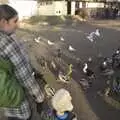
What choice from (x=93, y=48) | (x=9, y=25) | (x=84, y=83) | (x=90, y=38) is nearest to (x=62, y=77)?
(x=84, y=83)

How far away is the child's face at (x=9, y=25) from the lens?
3133 mm

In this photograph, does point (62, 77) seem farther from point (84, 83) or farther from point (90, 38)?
point (90, 38)

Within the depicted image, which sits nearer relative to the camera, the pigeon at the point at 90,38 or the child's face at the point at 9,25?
the child's face at the point at 9,25

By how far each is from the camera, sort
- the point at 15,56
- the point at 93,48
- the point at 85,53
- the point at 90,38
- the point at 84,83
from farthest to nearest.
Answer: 1. the point at 90,38
2. the point at 93,48
3. the point at 85,53
4. the point at 84,83
5. the point at 15,56

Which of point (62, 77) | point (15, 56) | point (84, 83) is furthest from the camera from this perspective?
point (62, 77)

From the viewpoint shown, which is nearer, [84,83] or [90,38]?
[84,83]

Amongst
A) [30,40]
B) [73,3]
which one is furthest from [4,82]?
[73,3]

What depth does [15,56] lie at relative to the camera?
314 cm

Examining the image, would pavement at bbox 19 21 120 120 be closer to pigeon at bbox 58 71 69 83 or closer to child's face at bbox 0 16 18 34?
pigeon at bbox 58 71 69 83

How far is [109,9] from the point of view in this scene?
39.0 m

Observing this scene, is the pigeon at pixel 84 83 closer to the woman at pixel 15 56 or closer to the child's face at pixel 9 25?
the woman at pixel 15 56

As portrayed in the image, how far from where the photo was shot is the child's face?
3.13m

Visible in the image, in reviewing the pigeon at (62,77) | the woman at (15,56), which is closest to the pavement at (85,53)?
the pigeon at (62,77)

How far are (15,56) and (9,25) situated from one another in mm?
238
